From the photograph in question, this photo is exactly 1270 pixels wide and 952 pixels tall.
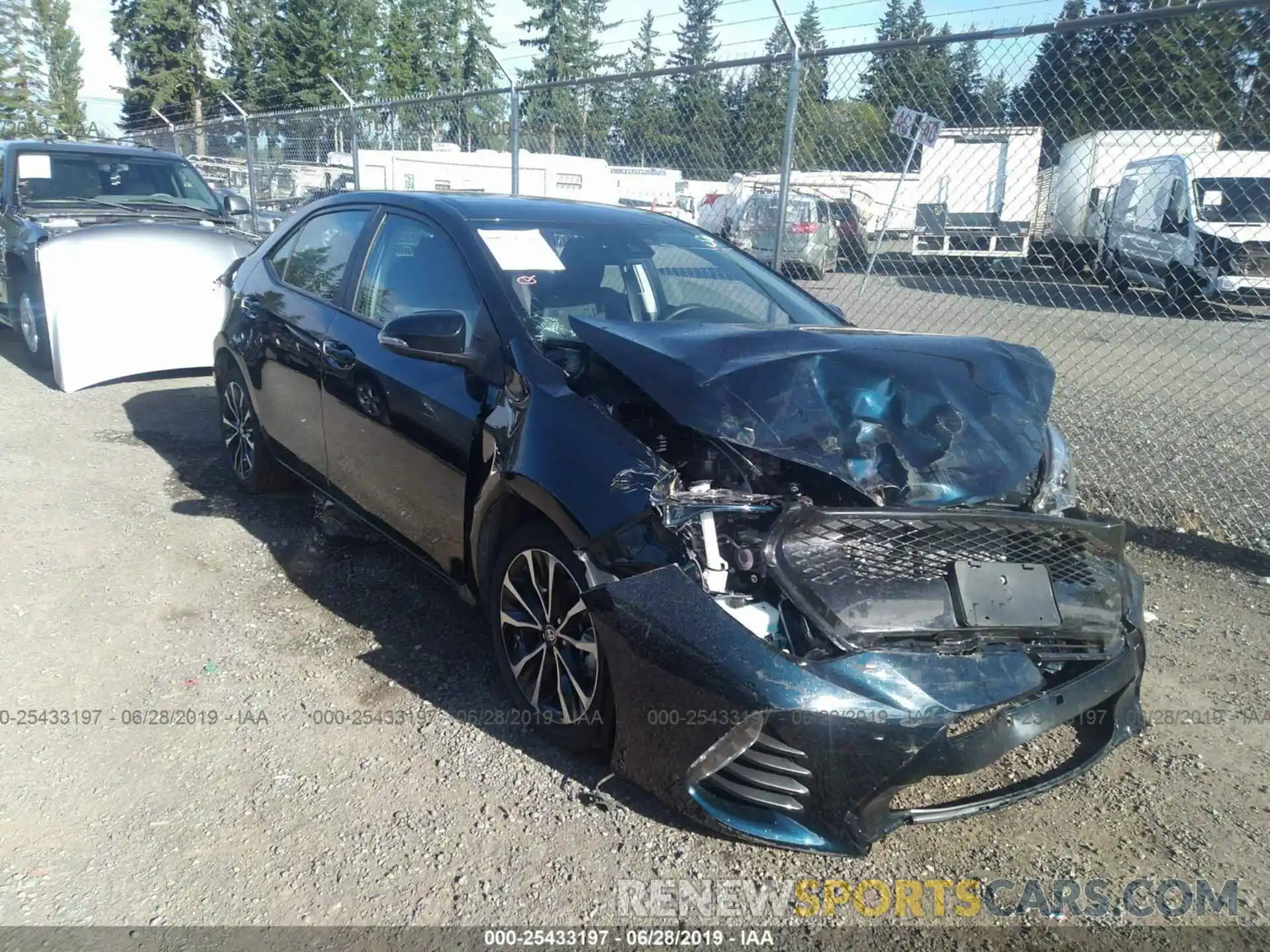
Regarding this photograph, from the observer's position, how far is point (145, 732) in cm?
324

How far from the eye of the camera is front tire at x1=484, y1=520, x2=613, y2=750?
2906mm

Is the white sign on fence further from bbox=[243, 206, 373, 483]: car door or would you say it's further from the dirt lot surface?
bbox=[243, 206, 373, 483]: car door

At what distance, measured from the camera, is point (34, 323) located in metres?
8.34

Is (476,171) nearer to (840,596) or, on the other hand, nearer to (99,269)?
(99,269)

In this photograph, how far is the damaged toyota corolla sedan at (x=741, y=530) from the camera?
244cm

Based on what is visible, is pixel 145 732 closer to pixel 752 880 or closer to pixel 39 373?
pixel 752 880

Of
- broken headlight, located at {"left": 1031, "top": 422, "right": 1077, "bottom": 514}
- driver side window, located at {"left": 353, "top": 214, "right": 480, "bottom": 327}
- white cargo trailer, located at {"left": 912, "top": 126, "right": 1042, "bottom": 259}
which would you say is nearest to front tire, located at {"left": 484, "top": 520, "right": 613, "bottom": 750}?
driver side window, located at {"left": 353, "top": 214, "right": 480, "bottom": 327}

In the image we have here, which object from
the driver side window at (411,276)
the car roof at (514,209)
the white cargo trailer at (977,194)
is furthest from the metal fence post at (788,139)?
the driver side window at (411,276)

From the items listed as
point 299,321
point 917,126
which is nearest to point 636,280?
point 299,321

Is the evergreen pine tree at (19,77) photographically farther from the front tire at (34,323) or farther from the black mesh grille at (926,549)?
the black mesh grille at (926,549)

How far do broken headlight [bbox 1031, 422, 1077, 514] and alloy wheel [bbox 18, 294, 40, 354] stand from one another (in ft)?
26.9

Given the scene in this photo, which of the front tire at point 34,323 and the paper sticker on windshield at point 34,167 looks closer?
the front tire at point 34,323

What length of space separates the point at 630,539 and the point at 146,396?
6343mm

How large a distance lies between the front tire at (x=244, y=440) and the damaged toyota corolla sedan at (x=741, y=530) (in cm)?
144
